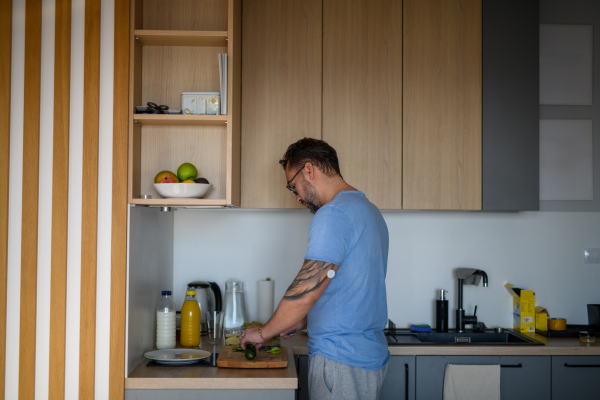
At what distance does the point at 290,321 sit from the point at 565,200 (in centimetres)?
197

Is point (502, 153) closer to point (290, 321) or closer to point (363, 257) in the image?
point (363, 257)

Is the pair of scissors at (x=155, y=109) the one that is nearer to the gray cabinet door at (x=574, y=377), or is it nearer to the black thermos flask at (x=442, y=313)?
the black thermos flask at (x=442, y=313)

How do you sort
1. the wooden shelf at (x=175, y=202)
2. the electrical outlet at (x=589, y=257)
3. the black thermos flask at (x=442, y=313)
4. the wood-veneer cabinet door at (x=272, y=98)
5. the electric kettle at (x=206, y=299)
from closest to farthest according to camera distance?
the wooden shelf at (x=175, y=202)
the wood-veneer cabinet door at (x=272, y=98)
the electric kettle at (x=206, y=299)
the black thermos flask at (x=442, y=313)
the electrical outlet at (x=589, y=257)

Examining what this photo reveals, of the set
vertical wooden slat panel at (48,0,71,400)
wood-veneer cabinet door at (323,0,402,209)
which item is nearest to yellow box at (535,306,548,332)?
wood-veneer cabinet door at (323,0,402,209)

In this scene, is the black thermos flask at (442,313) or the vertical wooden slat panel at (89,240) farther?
the black thermos flask at (442,313)

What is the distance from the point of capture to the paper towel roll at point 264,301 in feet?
8.56

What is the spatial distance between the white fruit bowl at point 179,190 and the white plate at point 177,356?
645 mm

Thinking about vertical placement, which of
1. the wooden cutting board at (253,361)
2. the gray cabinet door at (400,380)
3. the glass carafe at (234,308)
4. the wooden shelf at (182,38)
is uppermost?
the wooden shelf at (182,38)

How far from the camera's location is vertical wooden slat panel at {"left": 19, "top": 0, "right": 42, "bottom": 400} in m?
1.79

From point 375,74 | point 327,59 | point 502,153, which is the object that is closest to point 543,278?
point 502,153

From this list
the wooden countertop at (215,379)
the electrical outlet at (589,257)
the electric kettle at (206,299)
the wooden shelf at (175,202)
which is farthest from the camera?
the electrical outlet at (589,257)

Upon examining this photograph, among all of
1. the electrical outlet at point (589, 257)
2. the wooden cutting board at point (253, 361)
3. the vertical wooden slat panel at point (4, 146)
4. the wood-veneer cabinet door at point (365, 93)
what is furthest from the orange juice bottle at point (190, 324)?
the electrical outlet at point (589, 257)

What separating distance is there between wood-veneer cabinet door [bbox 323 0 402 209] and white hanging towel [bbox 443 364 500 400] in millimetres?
822

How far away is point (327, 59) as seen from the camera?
7.89 feet
